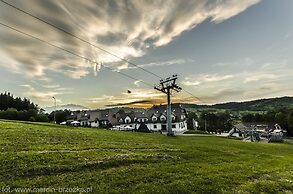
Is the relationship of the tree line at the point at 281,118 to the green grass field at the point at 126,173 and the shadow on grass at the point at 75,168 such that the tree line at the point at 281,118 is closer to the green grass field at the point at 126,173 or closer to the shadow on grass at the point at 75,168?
the green grass field at the point at 126,173

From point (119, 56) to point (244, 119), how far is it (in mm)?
139464

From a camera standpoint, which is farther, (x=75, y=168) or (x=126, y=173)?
(x=126, y=173)

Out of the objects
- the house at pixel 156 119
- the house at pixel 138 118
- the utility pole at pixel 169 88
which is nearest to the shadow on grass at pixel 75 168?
the utility pole at pixel 169 88

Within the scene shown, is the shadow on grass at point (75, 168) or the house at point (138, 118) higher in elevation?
the house at point (138, 118)

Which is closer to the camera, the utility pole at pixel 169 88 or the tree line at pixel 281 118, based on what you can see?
the utility pole at pixel 169 88

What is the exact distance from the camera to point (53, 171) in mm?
17562

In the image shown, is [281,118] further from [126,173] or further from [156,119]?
[126,173]

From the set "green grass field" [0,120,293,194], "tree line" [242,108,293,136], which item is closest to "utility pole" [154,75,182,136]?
"green grass field" [0,120,293,194]

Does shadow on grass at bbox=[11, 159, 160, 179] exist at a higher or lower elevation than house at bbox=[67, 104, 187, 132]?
lower

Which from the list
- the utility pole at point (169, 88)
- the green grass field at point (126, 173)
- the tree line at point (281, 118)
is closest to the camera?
the green grass field at point (126, 173)

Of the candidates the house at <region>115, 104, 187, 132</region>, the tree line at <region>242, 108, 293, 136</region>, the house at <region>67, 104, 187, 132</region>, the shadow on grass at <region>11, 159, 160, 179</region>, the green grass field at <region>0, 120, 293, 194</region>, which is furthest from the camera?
the house at <region>67, 104, 187, 132</region>

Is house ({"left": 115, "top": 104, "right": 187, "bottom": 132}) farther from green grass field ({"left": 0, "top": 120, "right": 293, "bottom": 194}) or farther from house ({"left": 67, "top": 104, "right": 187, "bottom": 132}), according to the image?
green grass field ({"left": 0, "top": 120, "right": 293, "bottom": 194})

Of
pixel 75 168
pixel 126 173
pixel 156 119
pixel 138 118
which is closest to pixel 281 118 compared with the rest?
pixel 156 119

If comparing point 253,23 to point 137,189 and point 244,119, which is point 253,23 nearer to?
point 137,189
